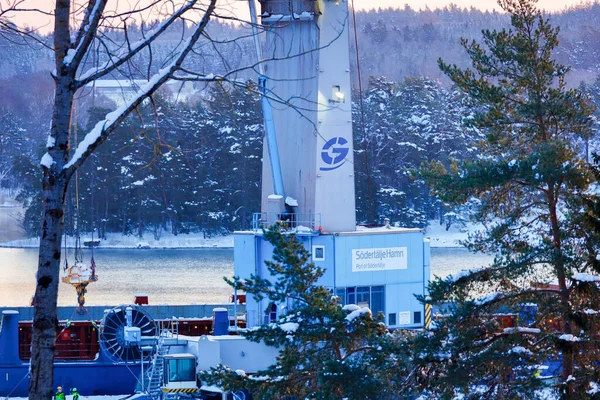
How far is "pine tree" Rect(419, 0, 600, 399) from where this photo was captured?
12.1m

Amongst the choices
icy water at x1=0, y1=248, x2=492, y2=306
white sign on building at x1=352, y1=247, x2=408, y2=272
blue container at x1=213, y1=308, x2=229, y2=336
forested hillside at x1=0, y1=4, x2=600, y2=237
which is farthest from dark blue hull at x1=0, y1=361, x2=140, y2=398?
forested hillside at x1=0, y1=4, x2=600, y2=237

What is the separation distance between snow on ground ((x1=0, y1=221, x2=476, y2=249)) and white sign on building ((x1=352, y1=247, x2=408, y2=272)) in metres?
40.2

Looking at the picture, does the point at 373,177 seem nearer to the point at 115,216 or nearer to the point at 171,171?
the point at 171,171

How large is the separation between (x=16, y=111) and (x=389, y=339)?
70.6 m

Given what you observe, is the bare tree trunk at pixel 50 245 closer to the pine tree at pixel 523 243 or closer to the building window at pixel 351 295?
the pine tree at pixel 523 243

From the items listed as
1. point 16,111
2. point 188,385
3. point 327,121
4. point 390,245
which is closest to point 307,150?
point 327,121

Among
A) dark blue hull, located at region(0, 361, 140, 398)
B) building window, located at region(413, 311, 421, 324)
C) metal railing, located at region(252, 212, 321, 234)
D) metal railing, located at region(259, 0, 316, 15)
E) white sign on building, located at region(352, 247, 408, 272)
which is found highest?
metal railing, located at region(259, 0, 316, 15)

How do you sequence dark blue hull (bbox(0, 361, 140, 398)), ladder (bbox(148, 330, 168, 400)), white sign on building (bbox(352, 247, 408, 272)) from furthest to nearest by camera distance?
dark blue hull (bbox(0, 361, 140, 398)) < ladder (bbox(148, 330, 168, 400)) < white sign on building (bbox(352, 247, 408, 272))

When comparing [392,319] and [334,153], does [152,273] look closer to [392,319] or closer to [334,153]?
[392,319]

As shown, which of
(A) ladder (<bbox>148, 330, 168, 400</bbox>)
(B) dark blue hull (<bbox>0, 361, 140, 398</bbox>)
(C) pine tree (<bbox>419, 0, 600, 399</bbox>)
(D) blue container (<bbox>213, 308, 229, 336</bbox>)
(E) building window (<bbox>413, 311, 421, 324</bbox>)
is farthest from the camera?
(B) dark blue hull (<bbox>0, 361, 140, 398</bbox>)

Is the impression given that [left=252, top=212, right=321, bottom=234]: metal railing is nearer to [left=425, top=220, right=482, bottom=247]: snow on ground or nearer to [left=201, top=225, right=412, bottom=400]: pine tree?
[left=201, top=225, right=412, bottom=400]: pine tree

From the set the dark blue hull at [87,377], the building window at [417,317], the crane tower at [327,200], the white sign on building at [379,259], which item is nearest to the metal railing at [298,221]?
the crane tower at [327,200]

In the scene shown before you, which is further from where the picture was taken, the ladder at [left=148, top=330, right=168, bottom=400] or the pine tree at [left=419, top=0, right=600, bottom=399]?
the ladder at [left=148, top=330, right=168, bottom=400]

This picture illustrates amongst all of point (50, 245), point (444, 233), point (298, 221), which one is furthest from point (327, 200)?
point (444, 233)
